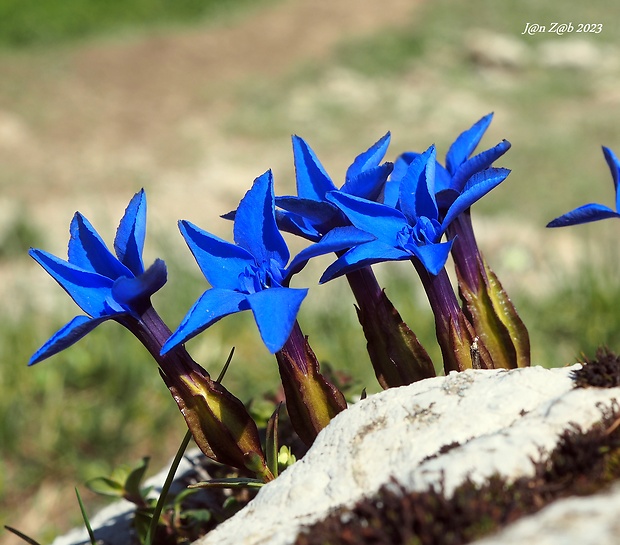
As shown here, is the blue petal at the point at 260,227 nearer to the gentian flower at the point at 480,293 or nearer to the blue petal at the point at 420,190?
the blue petal at the point at 420,190

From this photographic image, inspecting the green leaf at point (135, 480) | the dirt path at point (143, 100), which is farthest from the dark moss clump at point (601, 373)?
the dirt path at point (143, 100)

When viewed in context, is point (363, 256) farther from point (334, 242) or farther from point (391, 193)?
point (391, 193)

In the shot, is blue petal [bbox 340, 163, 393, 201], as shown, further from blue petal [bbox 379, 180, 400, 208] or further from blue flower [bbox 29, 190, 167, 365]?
blue flower [bbox 29, 190, 167, 365]

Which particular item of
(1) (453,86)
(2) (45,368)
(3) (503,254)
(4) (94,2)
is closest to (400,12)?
(1) (453,86)

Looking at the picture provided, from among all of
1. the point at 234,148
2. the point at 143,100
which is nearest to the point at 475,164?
the point at 234,148

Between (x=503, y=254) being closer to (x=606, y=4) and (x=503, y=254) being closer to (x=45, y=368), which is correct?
(x=45, y=368)

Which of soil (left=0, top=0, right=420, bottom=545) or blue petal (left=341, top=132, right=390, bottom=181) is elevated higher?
soil (left=0, top=0, right=420, bottom=545)

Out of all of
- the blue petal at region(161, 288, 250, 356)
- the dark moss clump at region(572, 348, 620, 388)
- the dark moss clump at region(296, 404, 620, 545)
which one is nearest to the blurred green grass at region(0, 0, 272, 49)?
the blue petal at region(161, 288, 250, 356)
